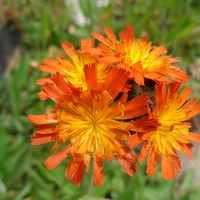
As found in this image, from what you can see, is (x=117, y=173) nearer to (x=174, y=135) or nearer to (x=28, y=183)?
(x=28, y=183)

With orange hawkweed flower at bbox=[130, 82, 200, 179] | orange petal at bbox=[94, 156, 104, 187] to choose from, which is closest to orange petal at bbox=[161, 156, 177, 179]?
orange hawkweed flower at bbox=[130, 82, 200, 179]

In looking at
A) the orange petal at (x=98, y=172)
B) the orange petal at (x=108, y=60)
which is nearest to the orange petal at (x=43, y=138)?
the orange petal at (x=98, y=172)

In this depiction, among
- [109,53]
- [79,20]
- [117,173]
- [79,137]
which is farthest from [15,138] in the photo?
[79,20]

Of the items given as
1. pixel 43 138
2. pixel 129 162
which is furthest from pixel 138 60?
pixel 43 138

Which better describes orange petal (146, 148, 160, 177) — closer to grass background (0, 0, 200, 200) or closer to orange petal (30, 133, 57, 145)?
grass background (0, 0, 200, 200)

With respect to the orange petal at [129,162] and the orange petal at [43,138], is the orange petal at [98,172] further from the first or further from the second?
the orange petal at [43,138]

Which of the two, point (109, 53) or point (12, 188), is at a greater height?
point (109, 53)

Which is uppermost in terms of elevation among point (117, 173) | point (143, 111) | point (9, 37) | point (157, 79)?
point (9, 37)
